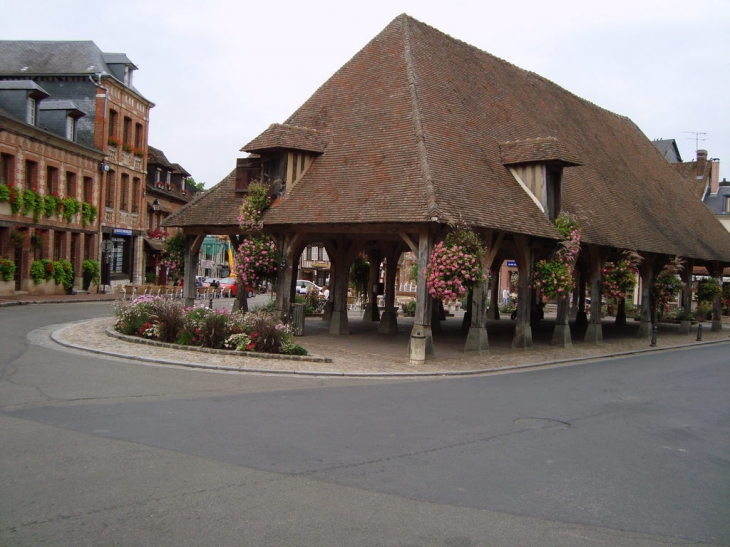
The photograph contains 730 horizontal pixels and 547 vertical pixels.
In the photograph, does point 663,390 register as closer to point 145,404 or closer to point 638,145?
point 145,404

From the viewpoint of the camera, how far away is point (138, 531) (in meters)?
4.61

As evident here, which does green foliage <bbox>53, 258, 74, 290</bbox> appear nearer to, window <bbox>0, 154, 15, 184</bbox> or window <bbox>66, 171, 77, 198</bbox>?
window <bbox>66, 171, 77, 198</bbox>

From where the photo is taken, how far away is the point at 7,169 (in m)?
27.0

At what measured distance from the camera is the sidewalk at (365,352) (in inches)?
514

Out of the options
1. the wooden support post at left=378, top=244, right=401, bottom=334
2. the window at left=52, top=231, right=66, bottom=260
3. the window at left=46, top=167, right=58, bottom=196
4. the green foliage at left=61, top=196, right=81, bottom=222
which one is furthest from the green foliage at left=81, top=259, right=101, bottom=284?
the wooden support post at left=378, top=244, right=401, bottom=334

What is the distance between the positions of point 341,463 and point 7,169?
25069 mm

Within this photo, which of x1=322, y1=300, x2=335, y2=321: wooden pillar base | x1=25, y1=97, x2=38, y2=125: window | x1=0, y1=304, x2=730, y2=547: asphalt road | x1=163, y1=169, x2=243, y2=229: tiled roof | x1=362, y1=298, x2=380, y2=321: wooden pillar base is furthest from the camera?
x1=25, y1=97, x2=38, y2=125: window

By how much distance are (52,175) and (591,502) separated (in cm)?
2929

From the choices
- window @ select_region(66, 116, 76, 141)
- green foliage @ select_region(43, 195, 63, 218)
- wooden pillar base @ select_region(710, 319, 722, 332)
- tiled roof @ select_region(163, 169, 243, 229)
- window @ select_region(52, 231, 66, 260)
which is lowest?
wooden pillar base @ select_region(710, 319, 722, 332)

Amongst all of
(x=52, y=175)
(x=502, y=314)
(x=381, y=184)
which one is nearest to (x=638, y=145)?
(x=502, y=314)

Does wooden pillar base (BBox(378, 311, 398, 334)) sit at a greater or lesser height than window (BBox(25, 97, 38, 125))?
lesser

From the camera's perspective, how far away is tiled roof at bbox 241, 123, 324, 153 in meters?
17.4

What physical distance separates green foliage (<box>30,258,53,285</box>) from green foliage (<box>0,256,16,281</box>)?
1.52 metres

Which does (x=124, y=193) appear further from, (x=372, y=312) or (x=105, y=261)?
Answer: (x=372, y=312)
